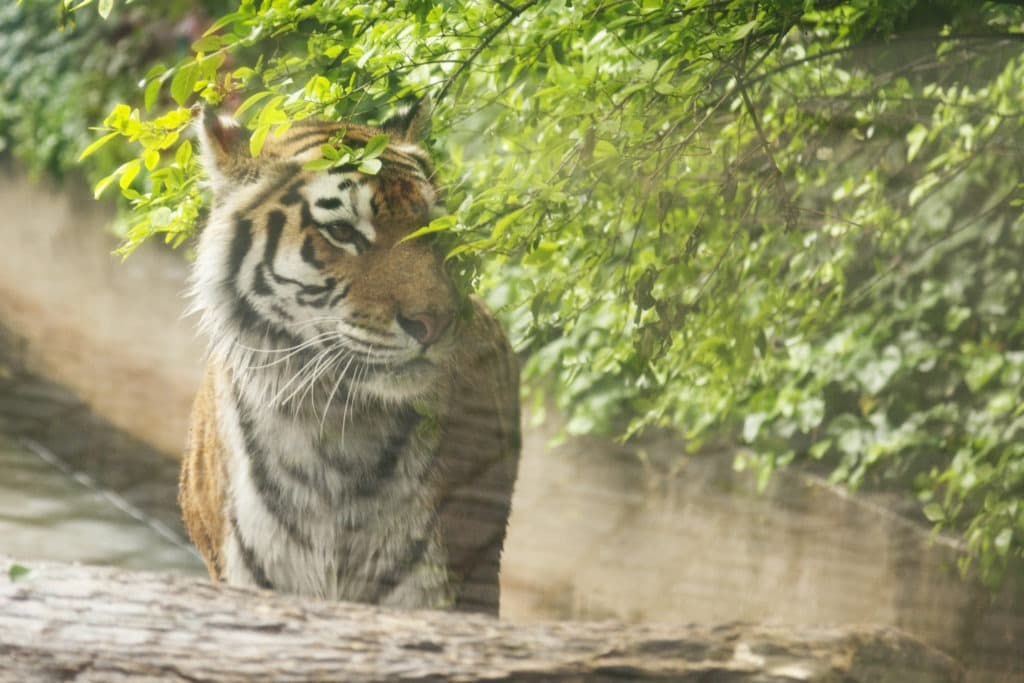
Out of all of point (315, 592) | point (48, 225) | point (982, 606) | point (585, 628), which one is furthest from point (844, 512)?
point (48, 225)

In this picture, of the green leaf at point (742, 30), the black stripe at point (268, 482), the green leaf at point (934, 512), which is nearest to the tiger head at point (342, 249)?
the black stripe at point (268, 482)

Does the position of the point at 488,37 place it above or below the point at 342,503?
above

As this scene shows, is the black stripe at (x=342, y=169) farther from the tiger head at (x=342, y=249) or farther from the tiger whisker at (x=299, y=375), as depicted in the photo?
the tiger whisker at (x=299, y=375)

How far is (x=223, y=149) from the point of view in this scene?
1024 millimetres

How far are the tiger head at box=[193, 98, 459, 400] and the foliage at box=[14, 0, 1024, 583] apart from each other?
0.03 m

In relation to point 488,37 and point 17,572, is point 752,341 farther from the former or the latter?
point 17,572

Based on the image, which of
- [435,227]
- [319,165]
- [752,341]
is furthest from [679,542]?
[319,165]

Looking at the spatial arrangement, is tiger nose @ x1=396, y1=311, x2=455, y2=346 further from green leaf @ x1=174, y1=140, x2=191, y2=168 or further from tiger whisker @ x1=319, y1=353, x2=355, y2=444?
green leaf @ x1=174, y1=140, x2=191, y2=168

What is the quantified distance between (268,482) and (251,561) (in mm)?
98

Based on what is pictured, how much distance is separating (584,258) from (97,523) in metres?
0.70

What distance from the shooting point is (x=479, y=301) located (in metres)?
1.05

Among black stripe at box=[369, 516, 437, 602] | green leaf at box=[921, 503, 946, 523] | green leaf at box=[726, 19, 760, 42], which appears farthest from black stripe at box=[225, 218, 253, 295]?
green leaf at box=[921, 503, 946, 523]

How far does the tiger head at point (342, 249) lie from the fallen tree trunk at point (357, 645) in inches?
10.8

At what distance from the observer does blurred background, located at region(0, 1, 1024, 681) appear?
3.55 ft
